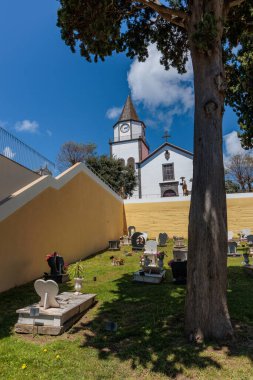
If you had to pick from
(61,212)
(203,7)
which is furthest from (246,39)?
(61,212)

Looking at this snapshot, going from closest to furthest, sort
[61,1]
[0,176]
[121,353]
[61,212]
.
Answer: [121,353], [61,1], [0,176], [61,212]

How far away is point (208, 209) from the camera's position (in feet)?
17.3

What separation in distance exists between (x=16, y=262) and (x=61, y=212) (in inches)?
152

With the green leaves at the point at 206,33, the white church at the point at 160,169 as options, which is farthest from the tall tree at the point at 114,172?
the green leaves at the point at 206,33

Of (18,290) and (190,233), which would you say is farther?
(18,290)

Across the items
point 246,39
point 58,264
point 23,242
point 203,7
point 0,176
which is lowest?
point 58,264

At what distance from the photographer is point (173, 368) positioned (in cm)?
420

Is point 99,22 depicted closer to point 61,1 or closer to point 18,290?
point 61,1

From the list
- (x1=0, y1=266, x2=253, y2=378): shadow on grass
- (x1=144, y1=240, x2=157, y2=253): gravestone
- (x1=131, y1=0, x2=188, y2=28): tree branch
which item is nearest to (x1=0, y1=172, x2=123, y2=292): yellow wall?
(x1=0, y1=266, x2=253, y2=378): shadow on grass

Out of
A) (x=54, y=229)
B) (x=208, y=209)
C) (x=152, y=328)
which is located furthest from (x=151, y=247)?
(x=208, y=209)

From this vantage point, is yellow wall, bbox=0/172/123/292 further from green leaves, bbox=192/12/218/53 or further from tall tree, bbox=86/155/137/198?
tall tree, bbox=86/155/137/198

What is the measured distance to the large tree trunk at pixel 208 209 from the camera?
5.09 meters

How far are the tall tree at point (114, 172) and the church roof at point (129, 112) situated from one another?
51.5 feet

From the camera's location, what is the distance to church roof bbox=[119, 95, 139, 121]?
171 ft
